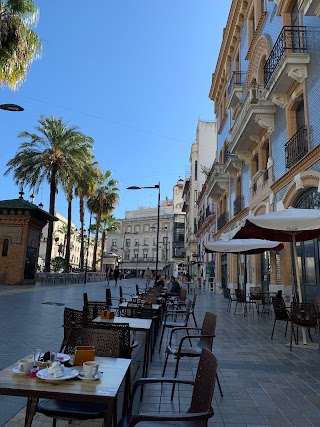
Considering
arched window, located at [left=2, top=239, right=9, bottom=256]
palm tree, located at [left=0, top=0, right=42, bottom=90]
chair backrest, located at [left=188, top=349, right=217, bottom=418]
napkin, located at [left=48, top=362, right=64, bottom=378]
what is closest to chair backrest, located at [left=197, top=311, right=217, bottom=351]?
chair backrest, located at [left=188, top=349, right=217, bottom=418]

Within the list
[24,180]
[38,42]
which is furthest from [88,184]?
[38,42]

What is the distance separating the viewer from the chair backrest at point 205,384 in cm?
236

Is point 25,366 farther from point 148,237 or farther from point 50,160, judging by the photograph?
point 148,237

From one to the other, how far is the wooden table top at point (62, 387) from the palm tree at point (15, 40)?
15.6 m

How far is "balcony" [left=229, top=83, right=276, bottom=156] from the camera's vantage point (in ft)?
49.0

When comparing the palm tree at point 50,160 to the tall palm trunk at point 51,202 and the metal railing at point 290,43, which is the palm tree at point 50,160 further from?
the metal railing at point 290,43

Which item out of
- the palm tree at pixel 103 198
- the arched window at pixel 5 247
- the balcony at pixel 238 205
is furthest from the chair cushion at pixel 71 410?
the palm tree at pixel 103 198

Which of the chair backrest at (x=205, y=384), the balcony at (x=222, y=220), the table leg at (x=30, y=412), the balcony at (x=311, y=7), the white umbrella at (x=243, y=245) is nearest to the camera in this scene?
the chair backrest at (x=205, y=384)

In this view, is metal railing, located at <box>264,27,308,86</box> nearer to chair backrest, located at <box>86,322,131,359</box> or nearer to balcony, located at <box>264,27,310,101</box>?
balcony, located at <box>264,27,310,101</box>

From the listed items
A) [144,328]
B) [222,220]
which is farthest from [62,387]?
[222,220]

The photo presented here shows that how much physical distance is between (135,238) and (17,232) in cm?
6931

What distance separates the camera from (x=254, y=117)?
15.3 m

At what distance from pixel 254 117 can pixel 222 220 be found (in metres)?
11.8

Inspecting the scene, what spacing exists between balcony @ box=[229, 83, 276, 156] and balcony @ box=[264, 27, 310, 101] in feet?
3.20
